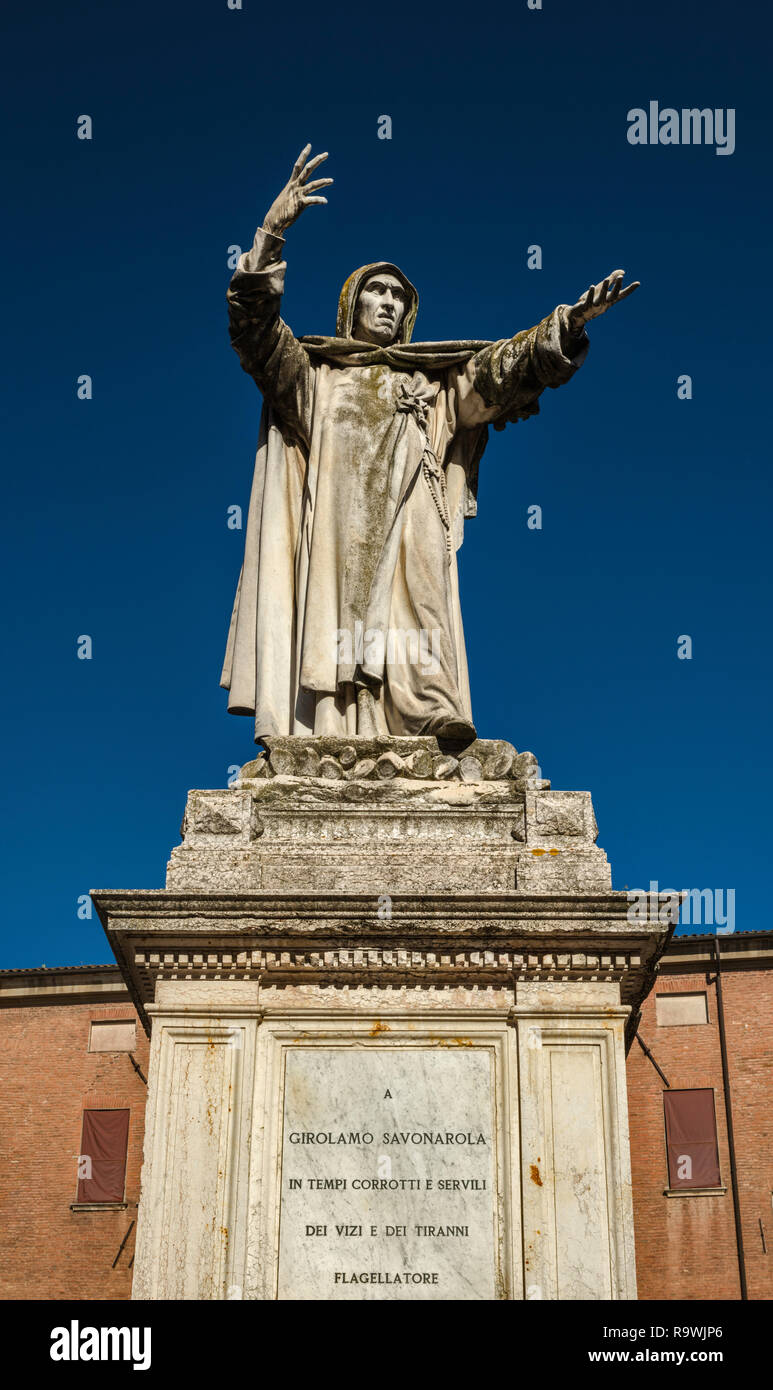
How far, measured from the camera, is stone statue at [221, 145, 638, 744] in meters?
11.4

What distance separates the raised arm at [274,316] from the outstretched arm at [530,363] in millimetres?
1309

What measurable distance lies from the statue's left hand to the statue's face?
1690 millimetres

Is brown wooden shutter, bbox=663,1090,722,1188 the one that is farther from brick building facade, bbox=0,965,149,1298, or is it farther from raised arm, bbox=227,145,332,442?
raised arm, bbox=227,145,332,442

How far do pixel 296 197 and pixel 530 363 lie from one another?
2154mm

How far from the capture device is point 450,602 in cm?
1200

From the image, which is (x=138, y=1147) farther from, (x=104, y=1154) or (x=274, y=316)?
(x=274, y=316)

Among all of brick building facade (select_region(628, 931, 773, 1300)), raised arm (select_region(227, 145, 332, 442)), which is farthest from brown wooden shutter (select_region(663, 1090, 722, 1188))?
raised arm (select_region(227, 145, 332, 442))

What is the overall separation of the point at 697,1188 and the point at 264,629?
2961 cm

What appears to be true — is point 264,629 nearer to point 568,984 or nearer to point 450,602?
point 450,602

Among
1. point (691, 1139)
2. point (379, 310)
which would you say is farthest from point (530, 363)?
point (691, 1139)
